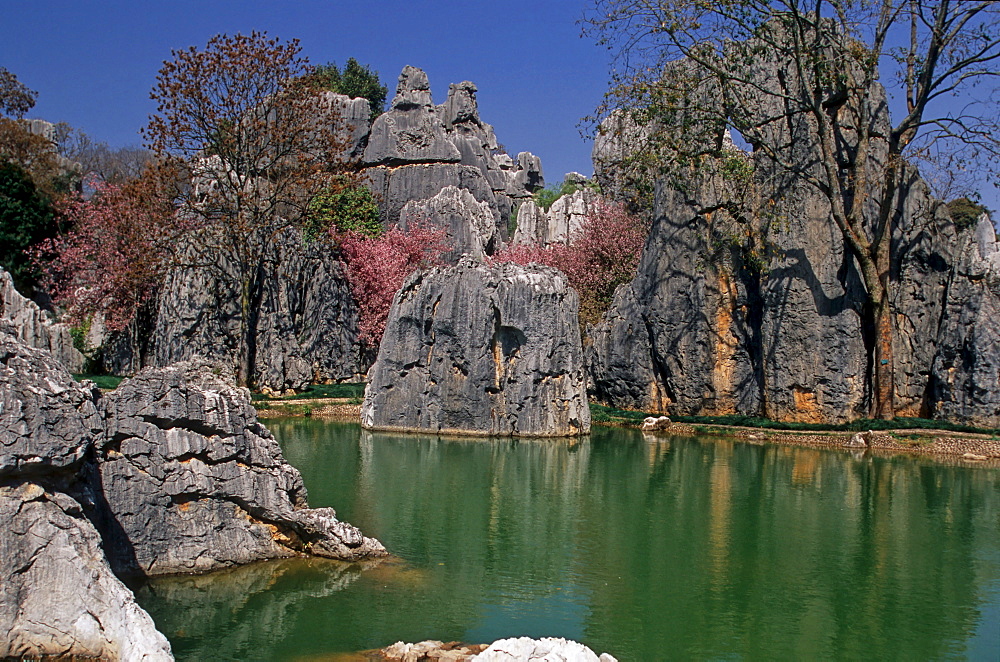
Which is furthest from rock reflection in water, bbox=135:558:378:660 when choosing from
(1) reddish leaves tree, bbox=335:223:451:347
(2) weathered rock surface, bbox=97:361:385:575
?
(1) reddish leaves tree, bbox=335:223:451:347

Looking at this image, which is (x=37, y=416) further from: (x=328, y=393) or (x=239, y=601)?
(x=328, y=393)

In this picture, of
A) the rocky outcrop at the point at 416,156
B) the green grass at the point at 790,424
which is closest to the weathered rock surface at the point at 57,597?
the green grass at the point at 790,424

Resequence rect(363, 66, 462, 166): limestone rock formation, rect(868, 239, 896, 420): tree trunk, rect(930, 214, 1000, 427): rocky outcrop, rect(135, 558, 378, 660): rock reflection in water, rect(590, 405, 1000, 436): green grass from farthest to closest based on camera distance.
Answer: rect(363, 66, 462, 166): limestone rock formation
rect(868, 239, 896, 420): tree trunk
rect(590, 405, 1000, 436): green grass
rect(930, 214, 1000, 427): rocky outcrop
rect(135, 558, 378, 660): rock reflection in water

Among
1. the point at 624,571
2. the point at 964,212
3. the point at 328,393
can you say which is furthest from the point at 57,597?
the point at 964,212

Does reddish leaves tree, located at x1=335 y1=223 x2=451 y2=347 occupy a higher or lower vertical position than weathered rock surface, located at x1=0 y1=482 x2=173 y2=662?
higher

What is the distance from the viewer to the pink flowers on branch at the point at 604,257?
2698 centimetres

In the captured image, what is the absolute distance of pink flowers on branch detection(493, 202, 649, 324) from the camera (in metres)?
27.0

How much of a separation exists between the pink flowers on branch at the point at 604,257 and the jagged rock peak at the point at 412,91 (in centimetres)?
1451

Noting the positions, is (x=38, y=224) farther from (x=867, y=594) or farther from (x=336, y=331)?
(x=867, y=594)

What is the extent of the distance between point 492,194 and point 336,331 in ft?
58.7

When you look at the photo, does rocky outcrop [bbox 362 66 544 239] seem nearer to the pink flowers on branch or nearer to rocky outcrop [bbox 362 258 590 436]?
the pink flowers on branch

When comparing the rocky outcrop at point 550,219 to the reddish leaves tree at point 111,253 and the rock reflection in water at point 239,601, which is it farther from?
the rock reflection in water at point 239,601

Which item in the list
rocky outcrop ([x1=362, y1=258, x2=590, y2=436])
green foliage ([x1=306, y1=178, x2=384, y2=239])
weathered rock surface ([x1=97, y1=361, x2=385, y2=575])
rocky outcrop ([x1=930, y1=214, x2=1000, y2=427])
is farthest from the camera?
green foliage ([x1=306, y1=178, x2=384, y2=239])

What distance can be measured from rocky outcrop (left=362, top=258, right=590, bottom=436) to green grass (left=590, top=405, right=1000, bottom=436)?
3.39 m
